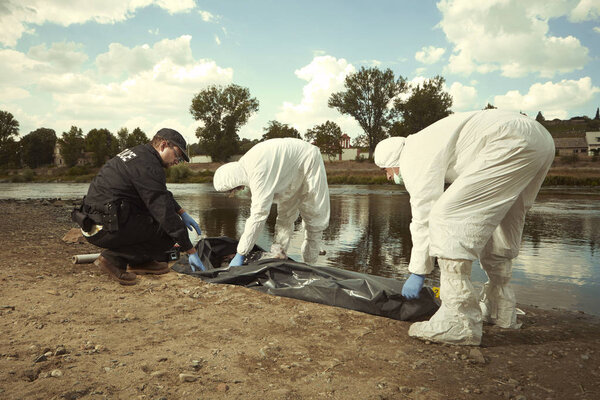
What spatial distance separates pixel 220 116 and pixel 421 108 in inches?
1100

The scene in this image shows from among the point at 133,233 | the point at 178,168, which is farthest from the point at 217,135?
the point at 133,233

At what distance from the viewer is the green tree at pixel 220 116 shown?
56188 mm

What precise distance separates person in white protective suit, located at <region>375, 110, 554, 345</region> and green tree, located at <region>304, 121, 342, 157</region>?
48.5m

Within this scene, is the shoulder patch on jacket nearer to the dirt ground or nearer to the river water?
the dirt ground

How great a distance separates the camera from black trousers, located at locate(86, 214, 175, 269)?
376 cm

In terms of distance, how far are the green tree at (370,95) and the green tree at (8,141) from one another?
5855 cm

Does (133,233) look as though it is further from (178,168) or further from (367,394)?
(178,168)

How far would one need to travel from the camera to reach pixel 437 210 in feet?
8.70

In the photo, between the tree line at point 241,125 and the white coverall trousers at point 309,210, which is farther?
the tree line at point 241,125

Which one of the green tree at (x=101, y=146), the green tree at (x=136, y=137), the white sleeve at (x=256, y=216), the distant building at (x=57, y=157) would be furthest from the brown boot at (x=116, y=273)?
the distant building at (x=57, y=157)

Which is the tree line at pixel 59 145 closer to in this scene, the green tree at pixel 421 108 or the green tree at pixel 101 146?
the green tree at pixel 101 146

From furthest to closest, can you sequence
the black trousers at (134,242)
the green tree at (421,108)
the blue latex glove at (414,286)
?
the green tree at (421,108) < the black trousers at (134,242) < the blue latex glove at (414,286)

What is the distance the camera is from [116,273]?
3.82 m

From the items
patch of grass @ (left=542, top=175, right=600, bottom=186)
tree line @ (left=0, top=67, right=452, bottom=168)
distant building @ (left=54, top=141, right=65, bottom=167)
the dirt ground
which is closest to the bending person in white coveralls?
the dirt ground
